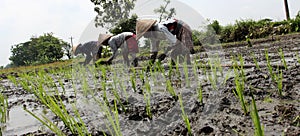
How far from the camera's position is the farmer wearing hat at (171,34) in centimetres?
355

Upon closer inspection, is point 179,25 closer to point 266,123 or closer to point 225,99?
point 225,99

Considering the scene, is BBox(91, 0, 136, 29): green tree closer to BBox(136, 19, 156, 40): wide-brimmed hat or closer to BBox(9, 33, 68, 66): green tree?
BBox(136, 19, 156, 40): wide-brimmed hat

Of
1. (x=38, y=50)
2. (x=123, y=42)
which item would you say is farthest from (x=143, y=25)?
(x=38, y=50)

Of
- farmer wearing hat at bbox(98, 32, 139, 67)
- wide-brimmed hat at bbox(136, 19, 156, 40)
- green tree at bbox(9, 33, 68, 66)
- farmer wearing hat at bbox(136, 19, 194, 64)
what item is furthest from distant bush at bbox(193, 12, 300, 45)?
green tree at bbox(9, 33, 68, 66)

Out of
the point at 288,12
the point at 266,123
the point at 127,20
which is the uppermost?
the point at 288,12

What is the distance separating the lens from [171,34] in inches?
147

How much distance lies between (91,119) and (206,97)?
91 centimetres

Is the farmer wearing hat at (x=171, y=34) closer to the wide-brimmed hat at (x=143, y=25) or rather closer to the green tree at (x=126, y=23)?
the wide-brimmed hat at (x=143, y=25)

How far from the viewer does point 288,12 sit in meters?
13.8

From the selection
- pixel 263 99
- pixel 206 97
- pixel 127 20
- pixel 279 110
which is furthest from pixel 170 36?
pixel 279 110

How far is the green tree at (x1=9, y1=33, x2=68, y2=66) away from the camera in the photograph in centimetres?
3753

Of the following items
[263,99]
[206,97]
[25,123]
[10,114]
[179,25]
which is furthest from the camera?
[179,25]

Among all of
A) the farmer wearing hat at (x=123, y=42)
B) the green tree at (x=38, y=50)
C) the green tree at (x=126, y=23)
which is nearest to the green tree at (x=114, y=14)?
the green tree at (x=126, y=23)

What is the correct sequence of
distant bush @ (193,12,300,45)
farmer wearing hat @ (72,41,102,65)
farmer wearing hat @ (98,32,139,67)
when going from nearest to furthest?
farmer wearing hat @ (98,32,139,67) → farmer wearing hat @ (72,41,102,65) → distant bush @ (193,12,300,45)
